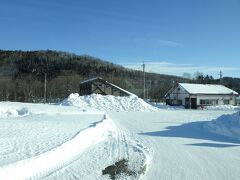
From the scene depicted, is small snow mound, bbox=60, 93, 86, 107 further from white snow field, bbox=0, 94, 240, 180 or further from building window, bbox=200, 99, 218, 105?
building window, bbox=200, 99, 218, 105

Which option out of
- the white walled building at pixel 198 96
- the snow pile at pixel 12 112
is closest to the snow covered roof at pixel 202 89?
the white walled building at pixel 198 96

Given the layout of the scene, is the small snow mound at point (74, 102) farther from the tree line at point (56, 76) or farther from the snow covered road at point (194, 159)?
the tree line at point (56, 76)

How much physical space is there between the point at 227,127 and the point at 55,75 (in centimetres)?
11850

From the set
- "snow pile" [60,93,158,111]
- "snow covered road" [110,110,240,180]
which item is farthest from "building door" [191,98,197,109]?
"snow covered road" [110,110,240,180]

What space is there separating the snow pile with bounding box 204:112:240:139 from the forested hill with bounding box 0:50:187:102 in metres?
75.9

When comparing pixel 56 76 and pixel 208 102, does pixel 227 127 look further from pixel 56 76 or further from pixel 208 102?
pixel 56 76

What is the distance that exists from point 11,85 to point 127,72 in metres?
74.0

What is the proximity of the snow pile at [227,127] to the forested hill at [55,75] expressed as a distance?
75903 millimetres

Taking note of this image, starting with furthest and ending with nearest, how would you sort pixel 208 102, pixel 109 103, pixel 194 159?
pixel 208 102 → pixel 109 103 → pixel 194 159

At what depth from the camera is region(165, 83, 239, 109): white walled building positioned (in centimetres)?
7100

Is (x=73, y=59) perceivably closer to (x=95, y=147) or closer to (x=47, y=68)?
(x=47, y=68)

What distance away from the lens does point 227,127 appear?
773 inches

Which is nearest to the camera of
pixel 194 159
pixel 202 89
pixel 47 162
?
pixel 47 162

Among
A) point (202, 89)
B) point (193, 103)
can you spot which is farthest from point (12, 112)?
point (202, 89)
